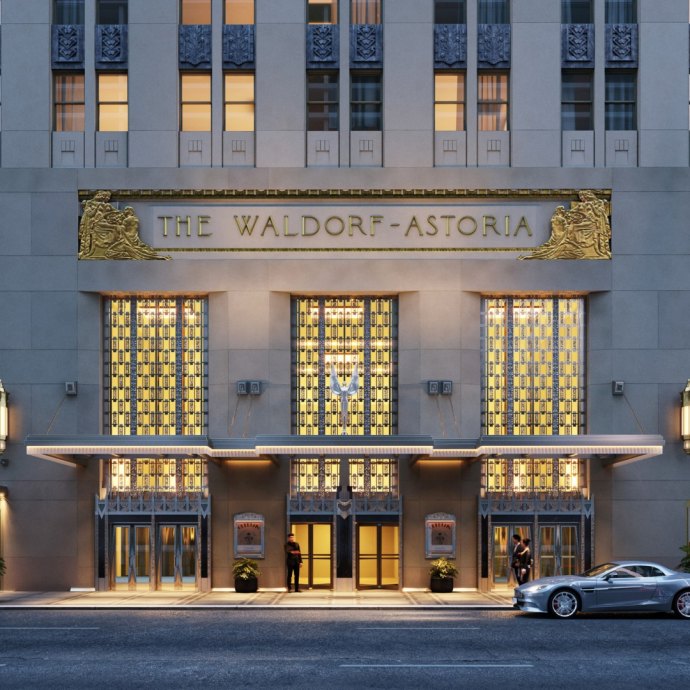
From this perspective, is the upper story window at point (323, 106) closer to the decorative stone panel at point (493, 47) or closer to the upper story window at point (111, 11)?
the decorative stone panel at point (493, 47)

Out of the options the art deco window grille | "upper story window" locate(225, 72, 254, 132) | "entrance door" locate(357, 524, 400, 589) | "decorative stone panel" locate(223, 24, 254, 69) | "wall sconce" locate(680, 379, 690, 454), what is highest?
"decorative stone panel" locate(223, 24, 254, 69)

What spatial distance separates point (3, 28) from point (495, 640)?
24856mm

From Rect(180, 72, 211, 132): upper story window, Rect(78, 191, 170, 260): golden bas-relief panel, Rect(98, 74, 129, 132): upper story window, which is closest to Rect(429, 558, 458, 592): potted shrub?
Rect(78, 191, 170, 260): golden bas-relief panel

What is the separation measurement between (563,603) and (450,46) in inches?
721

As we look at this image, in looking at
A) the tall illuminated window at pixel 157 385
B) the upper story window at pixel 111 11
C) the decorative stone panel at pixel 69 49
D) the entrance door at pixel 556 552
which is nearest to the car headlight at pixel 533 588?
the entrance door at pixel 556 552

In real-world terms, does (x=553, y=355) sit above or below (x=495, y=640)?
above

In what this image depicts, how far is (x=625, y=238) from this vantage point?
3297cm

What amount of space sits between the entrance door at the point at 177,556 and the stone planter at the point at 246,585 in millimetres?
1512

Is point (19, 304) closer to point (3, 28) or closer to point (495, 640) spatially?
point (3, 28)

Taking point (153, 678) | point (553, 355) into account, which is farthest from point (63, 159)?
point (153, 678)

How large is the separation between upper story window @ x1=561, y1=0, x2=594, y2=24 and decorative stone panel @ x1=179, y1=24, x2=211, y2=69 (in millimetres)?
11645

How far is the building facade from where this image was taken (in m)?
32.3

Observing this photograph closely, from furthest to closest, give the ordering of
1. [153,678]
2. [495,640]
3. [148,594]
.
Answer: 1. [148,594]
2. [495,640]
3. [153,678]

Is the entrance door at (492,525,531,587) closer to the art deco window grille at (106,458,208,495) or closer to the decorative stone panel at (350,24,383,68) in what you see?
the art deco window grille at (106,458,208,495)
